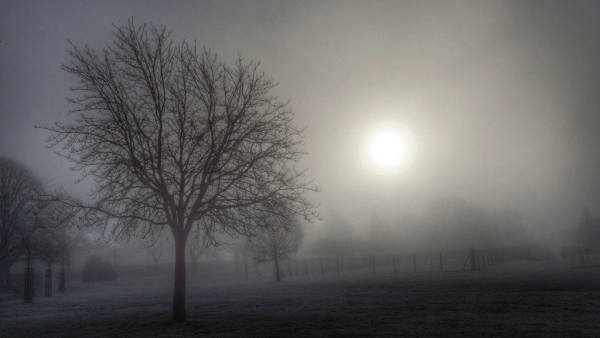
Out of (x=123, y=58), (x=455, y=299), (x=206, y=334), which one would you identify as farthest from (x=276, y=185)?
(x=455, y=299)

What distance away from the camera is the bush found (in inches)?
2573

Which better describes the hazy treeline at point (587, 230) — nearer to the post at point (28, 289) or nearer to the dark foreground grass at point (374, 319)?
the dark foreground grass at point (374, 319)

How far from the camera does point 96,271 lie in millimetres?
65688

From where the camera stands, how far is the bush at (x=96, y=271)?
6534cm

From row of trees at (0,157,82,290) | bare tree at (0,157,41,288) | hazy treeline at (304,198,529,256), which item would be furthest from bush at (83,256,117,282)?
hazy treeline at (304,198,529,256)

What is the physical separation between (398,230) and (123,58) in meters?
103

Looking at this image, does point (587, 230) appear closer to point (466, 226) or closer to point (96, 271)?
point (466, 226)

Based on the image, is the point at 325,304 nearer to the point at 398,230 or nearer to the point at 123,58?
the point at 123,58

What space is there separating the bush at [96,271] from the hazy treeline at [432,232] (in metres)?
50.0

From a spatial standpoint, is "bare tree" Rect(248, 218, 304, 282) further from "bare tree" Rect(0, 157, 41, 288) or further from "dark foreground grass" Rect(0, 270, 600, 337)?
"dark foreground grass" Rect(0, 270, 600, 337)

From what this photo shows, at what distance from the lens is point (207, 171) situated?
1491 centimetres

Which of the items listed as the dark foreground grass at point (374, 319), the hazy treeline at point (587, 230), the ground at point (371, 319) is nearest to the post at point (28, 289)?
the ground at point (371, 319)

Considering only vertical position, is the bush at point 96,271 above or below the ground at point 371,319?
below

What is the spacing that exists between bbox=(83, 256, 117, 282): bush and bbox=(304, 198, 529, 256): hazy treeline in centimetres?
4997
